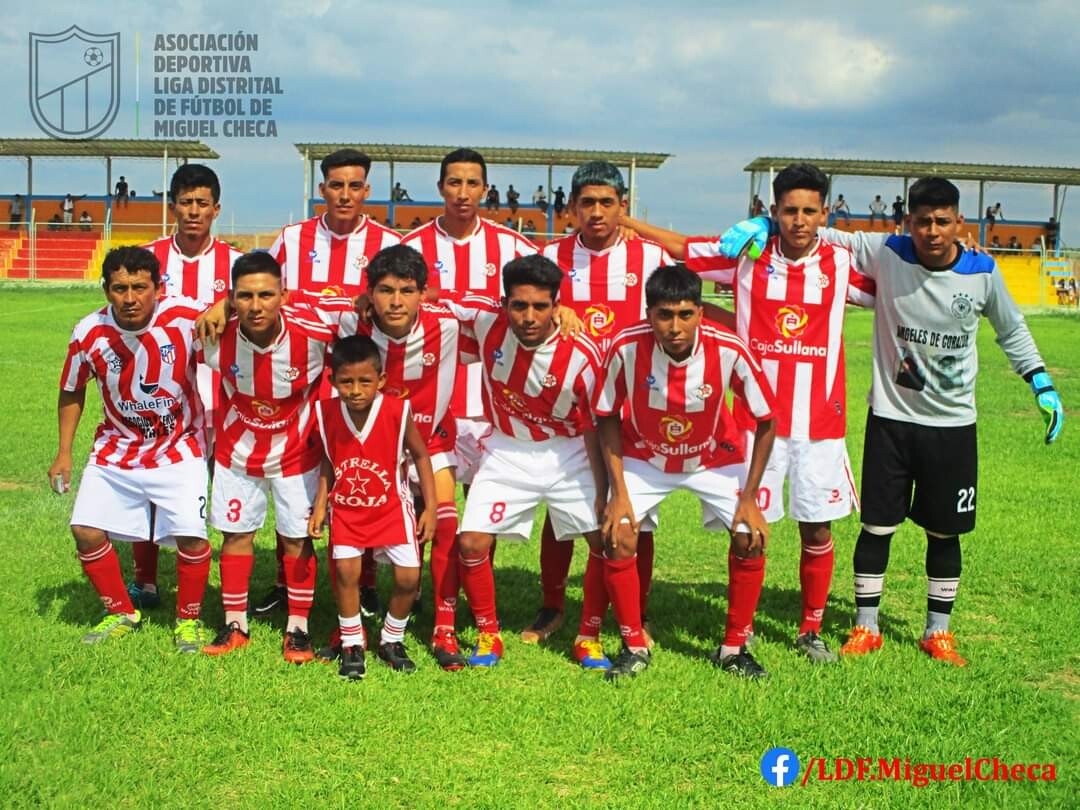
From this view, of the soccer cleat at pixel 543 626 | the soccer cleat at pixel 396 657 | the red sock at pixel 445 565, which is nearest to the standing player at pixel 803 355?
the soccer cleat at pixel 543 626

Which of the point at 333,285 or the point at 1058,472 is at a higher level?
the point at 333,285

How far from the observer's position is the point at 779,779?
3.82 meters

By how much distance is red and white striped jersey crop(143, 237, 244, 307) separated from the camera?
5.82 metres

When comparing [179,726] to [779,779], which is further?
[179,726]

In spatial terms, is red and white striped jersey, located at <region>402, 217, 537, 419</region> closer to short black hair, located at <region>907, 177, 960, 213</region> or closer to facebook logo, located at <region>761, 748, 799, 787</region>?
short black hair, located at <region>907, 177, 960, 213</region>

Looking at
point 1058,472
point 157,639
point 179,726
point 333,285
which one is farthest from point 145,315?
point 1058,472

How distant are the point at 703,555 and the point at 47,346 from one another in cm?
1484

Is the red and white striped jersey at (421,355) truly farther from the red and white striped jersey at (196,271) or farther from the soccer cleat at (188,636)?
the soccer cleat at (188,636)

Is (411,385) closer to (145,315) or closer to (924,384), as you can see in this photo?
(145,315)

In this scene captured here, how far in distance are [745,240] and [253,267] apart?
223 centimetres

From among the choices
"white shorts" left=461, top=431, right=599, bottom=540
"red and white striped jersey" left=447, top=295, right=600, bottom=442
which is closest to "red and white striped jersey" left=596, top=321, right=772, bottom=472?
"red and white striped jersey" left=447, top=295, right=600, bottom=442

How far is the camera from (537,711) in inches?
172

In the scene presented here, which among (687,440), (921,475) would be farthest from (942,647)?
(687,440)

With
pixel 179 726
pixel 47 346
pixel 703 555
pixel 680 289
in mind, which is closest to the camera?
pixel 179 726
